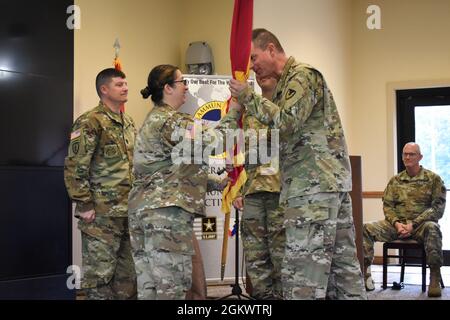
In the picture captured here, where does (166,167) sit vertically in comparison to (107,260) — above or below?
above

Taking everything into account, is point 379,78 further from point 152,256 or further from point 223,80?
point 152,256

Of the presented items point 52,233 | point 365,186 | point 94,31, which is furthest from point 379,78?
point 52,233

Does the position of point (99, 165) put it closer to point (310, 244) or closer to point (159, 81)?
point (159, 81)

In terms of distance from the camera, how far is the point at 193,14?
6.39m

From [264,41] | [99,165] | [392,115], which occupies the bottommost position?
[99,165]

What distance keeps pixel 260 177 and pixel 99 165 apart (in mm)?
937

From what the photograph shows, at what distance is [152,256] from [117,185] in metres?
0.96

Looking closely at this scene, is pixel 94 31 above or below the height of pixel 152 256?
above

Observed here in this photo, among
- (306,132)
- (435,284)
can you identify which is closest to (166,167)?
(306,132)

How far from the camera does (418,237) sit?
553 centimetres

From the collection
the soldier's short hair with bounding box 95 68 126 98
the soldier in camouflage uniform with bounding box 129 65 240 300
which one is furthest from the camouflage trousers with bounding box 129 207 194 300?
the soldier's short hair with bounding box 95 68 126 98

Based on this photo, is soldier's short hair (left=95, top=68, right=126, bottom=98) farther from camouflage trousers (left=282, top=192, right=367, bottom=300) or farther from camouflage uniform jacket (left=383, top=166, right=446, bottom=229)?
camouflage uniform jacket (left=383, top=166, right=446, bottom=229)

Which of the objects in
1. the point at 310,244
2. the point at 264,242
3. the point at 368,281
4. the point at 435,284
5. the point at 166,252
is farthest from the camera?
the point at 368,281

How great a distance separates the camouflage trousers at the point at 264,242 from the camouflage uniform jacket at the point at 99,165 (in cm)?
73
